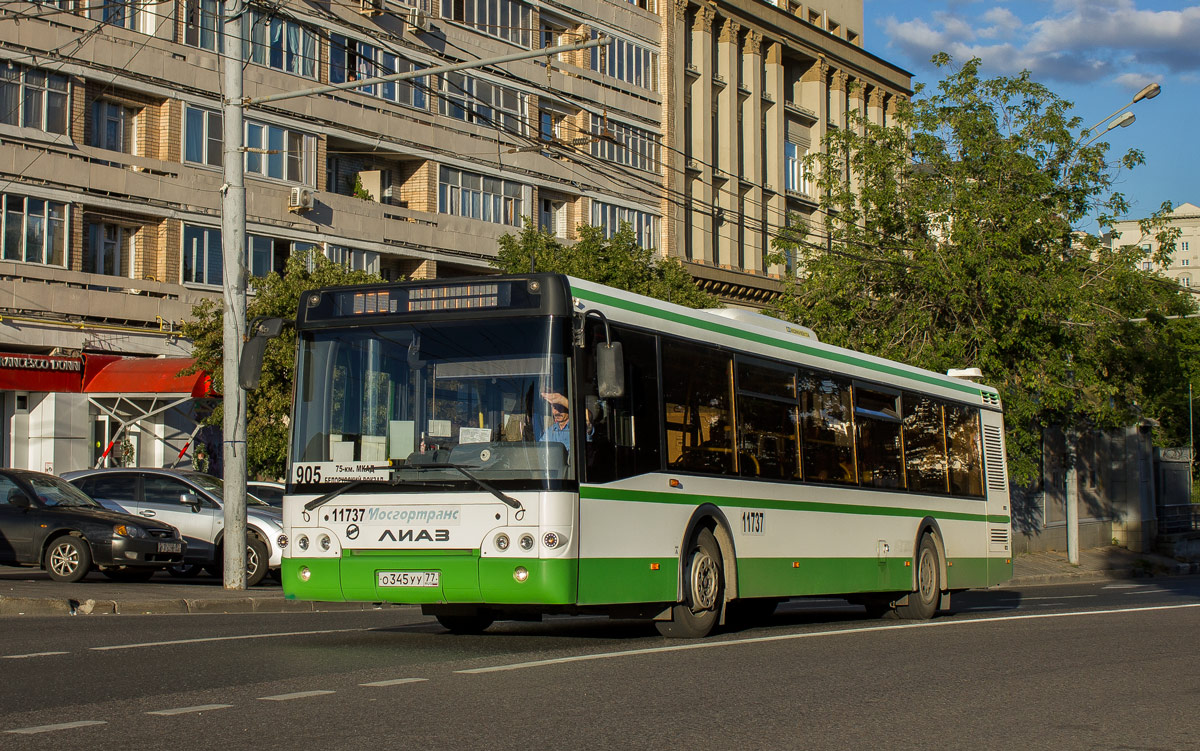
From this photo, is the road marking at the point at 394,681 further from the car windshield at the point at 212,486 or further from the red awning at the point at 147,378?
the red awning at the point at 147,378

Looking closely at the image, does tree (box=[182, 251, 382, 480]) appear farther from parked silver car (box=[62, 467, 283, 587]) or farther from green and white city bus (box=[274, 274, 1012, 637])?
green and white city bus (box=[274, 274, 1012, 637])

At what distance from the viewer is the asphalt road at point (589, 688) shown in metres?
6.89

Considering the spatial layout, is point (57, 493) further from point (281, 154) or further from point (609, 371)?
point (281, 154)

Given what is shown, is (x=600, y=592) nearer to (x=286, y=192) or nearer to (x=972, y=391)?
(x=972, y=391)

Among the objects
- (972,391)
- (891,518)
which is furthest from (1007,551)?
(891,518)

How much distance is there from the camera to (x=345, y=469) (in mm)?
11141

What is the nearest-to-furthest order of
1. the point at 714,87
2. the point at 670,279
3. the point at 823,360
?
1. the point at 823,360
2. the point at 670,279
3. the point at 714,87

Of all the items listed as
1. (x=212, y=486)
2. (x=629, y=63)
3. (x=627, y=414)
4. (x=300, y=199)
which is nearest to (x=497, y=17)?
(x=629, y=63)

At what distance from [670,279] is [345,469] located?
3001 cm

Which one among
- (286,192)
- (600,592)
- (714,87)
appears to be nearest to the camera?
(600,592)

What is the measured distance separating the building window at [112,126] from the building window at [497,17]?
1187 centimetres

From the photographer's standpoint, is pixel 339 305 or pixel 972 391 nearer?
pixel 339 305

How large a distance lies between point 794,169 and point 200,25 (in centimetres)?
3309

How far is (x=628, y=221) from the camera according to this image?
48938 millimetres
